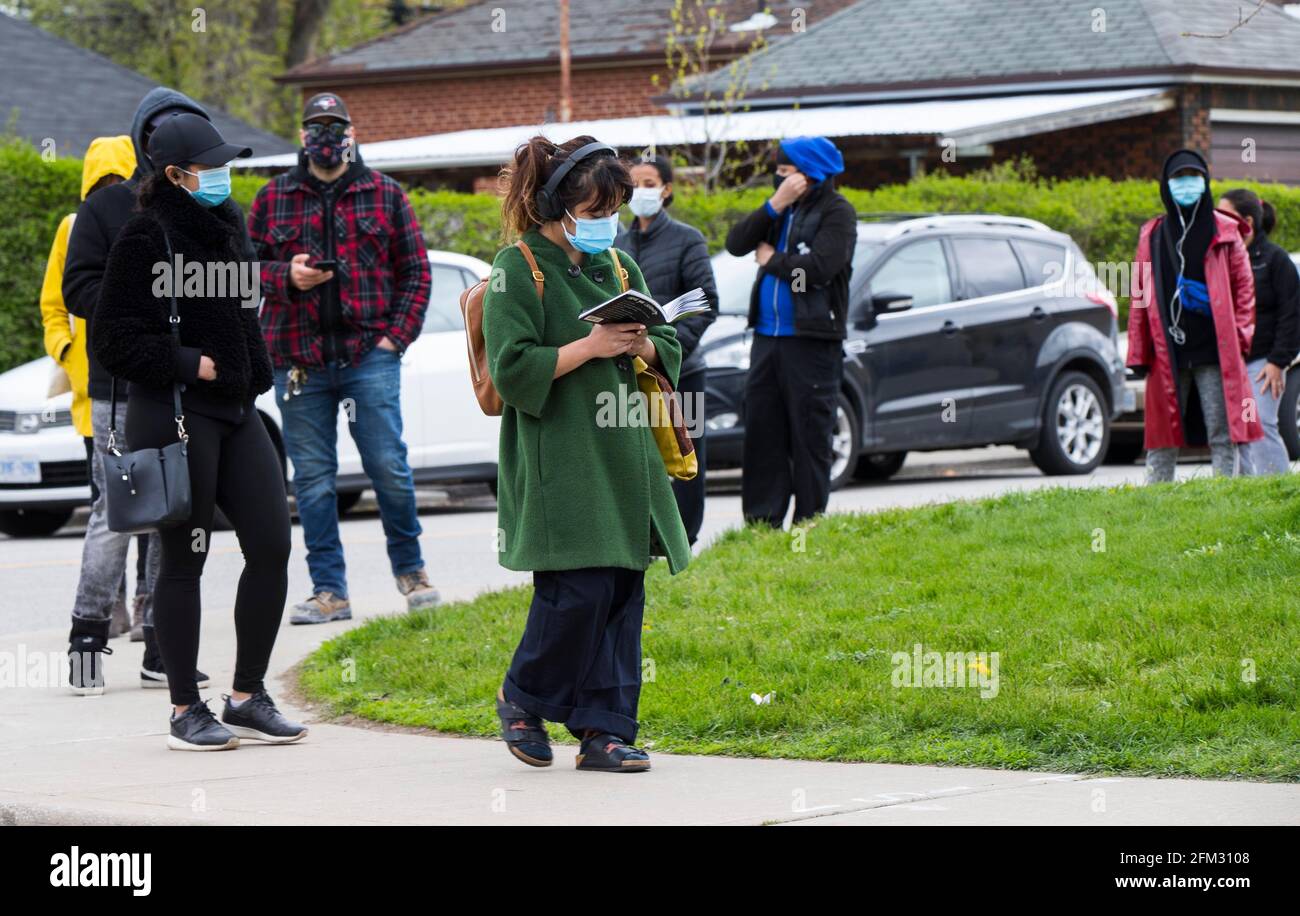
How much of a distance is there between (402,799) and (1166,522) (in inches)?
168

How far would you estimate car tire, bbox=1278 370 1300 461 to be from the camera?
16188mm

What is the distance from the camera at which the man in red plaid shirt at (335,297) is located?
29.8 feet

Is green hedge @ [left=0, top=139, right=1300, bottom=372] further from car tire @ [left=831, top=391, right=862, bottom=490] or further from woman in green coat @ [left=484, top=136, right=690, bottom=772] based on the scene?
woman in green coat @ [left=484, top=136, right=690, bottom=772]

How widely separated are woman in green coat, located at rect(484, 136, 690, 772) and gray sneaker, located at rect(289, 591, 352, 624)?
361 centimetres

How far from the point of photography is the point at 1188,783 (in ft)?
18.2

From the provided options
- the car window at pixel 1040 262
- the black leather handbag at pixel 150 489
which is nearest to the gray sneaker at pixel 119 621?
the black leather handbag at pixel 150 489

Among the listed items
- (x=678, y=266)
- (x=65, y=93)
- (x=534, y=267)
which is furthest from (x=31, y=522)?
(x=65, y=93)

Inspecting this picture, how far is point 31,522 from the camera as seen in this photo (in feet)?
45.8

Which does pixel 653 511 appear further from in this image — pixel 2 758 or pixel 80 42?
pixel 80 42

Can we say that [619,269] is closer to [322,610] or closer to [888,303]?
[322,610]

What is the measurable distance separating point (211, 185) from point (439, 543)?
622 cm

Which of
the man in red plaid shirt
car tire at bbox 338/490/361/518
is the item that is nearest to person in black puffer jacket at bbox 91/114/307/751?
the man in red plaid shirt

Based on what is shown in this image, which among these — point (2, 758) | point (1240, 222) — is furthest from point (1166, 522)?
point (2, 758)

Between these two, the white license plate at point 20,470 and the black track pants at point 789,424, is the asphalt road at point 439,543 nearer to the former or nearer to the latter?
the white license plate at point 20,470
